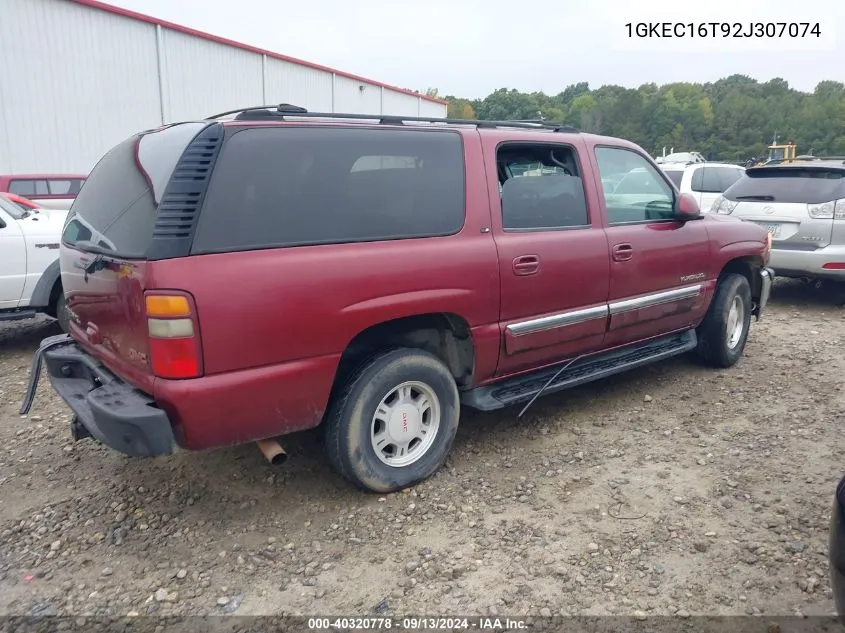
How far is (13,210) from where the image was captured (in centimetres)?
599

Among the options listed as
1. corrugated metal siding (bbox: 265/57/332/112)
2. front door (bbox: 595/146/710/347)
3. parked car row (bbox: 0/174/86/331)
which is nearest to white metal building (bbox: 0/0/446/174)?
corrugated metal siding (bbox: 265/57/332/112)

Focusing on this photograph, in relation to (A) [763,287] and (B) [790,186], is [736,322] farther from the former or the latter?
(B) [790,186]

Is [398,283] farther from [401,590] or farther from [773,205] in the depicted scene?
[773,205]

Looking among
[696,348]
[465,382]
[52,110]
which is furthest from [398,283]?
[52,110]

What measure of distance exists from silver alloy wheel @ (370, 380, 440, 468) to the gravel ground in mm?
213

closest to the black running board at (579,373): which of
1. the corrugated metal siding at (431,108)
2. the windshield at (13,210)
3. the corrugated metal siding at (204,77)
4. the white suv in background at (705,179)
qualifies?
the windshield at (13,210)

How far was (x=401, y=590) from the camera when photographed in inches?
105

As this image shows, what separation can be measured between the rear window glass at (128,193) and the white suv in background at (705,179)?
953cm

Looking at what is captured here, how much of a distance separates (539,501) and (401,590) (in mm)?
960

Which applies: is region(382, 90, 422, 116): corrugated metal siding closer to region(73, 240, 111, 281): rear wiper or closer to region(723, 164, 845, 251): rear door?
region(723, 164, 845, 251): rear door

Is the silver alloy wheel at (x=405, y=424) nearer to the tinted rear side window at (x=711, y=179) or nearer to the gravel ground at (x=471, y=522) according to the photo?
the gravel ground at (x=471, y=522)

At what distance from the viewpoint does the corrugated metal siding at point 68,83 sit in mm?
13633

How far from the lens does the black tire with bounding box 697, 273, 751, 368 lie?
16.7 ft

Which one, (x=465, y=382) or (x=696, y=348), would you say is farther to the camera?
(x=696, y=348)
